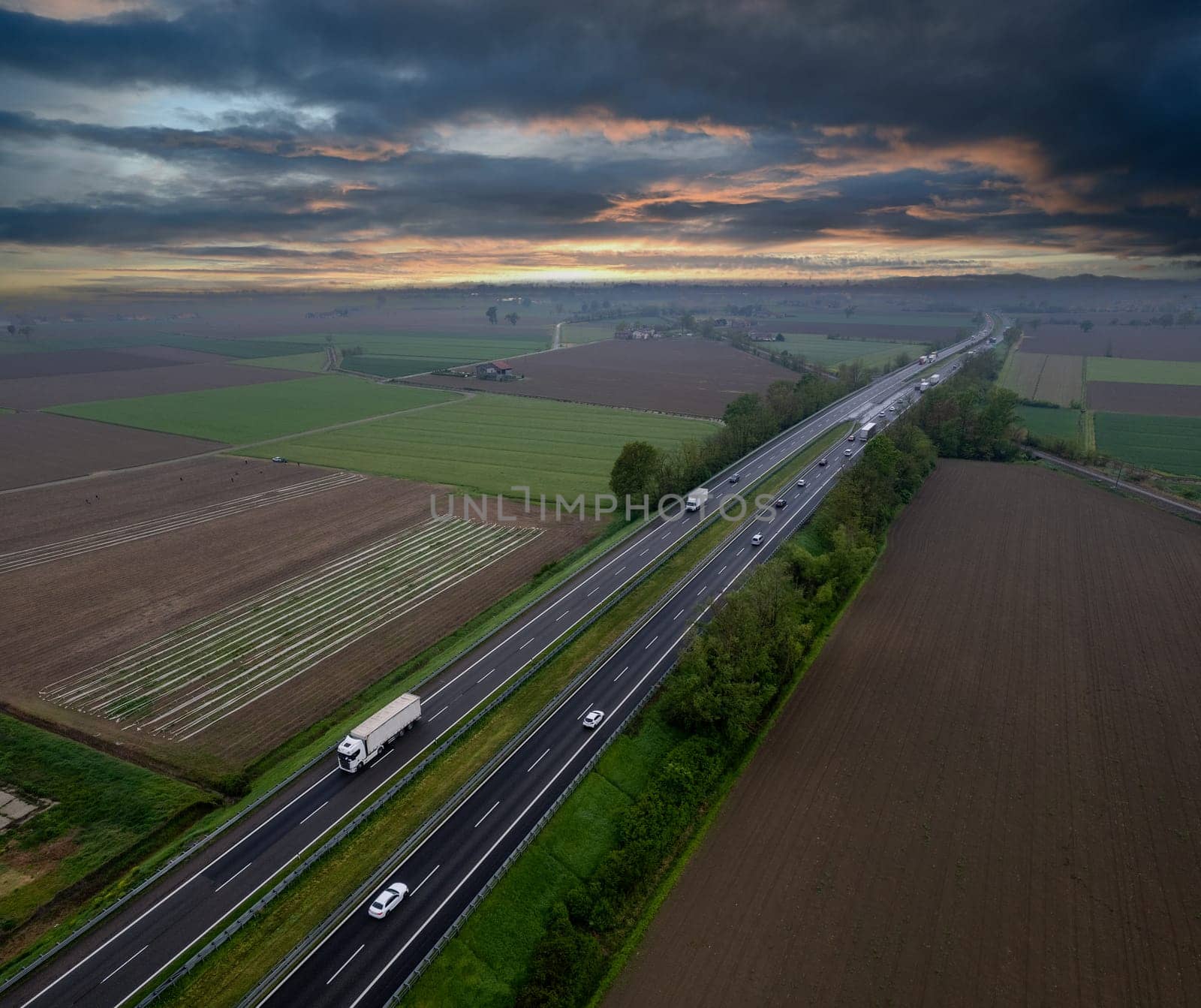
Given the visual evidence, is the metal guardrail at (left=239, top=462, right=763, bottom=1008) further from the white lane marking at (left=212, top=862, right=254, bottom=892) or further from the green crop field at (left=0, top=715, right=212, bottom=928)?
the green crop field at (left=0, top=715, right=212, bottom=928)

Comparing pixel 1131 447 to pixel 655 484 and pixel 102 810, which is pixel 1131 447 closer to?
pixel 655 484

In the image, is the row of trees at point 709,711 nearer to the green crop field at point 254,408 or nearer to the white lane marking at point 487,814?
the white lane marking at point 487,814

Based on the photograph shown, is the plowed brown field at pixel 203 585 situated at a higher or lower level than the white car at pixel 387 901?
higher

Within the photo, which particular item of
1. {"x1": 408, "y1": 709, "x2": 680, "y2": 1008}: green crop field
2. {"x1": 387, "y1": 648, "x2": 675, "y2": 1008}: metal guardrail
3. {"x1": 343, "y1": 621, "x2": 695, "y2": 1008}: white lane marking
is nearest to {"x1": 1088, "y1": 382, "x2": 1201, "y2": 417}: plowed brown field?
{"x1": 343, "y1": 621, "x2": 695, "y2": 1008}: white lane marking

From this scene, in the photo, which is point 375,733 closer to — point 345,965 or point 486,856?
point 486,856

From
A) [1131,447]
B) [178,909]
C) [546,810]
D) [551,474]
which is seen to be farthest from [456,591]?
[1131,447]

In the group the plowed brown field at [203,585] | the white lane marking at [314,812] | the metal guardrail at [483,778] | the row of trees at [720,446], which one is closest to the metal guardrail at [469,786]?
the metal guardrail at [483,778]

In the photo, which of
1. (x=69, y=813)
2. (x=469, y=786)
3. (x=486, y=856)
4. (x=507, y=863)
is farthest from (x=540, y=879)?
(x=69, y=813)
